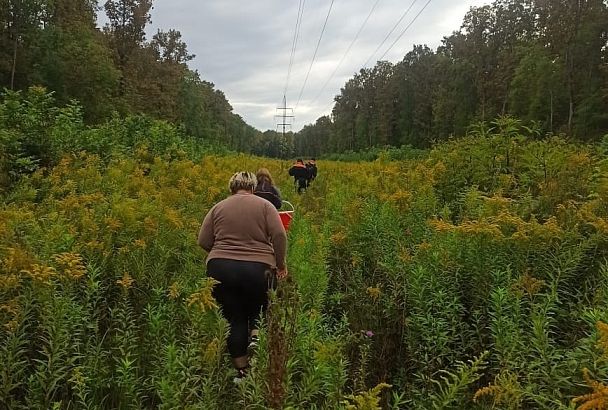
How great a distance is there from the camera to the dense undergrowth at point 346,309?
3169 mm

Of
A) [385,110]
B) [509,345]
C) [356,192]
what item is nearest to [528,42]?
[385,110]

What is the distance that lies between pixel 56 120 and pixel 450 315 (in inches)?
466

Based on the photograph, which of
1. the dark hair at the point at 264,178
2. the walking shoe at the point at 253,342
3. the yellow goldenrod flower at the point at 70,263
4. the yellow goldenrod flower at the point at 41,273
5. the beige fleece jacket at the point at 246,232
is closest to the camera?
the yellow goldenrod flower at the point at 41,273

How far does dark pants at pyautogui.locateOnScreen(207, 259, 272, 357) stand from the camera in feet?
15.3

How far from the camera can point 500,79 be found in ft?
152

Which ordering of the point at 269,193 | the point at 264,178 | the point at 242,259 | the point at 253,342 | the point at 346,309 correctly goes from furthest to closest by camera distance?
the point at 264,178, the point at 269,193, the point at 346,309, the point at 242,259, the point at 253,342

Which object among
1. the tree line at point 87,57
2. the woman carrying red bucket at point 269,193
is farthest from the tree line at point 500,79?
the tree line at point 87,57

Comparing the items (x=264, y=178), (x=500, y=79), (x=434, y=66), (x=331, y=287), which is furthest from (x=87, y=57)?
(x=434, y=66)

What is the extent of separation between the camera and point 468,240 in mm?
5066

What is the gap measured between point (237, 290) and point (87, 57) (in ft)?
103

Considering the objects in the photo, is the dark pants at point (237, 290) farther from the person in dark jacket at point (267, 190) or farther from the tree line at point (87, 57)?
the tree line at point (87, 57)

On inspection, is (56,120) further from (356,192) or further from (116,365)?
(116,365)

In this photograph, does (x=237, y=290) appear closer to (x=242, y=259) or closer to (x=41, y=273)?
(x=242, y=259)

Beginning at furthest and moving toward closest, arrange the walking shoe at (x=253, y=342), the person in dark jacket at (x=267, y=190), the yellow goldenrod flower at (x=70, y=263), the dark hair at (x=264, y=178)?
the dark hair at (x=264, y=178) < the person in dark jacket at (x=267, y=190) < the walking shoe at (x=253, y=342) < the yellow goldenrod flower at (x=70, y=263)
